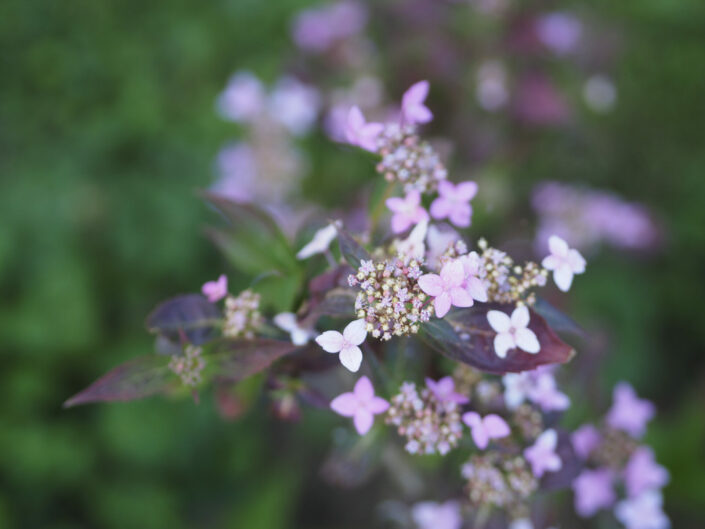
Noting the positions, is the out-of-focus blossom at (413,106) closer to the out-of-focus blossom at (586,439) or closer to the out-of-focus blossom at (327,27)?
the out-of-focus blossom at (586,439)

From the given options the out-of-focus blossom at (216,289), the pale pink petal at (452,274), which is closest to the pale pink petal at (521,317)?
the pale pink petal at (452,274)

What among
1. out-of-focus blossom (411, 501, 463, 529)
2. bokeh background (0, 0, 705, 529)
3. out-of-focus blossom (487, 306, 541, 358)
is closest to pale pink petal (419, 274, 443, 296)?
out-of-focus blossom (487, 306, 541, 358)

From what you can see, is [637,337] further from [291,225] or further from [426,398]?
[426,398]

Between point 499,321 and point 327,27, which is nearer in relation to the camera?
point 499,321

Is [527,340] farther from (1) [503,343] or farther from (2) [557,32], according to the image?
(2) [557,32]

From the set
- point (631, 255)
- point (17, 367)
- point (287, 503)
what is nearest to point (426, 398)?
point (287, 503)

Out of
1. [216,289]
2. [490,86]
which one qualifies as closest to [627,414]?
[216,289]
